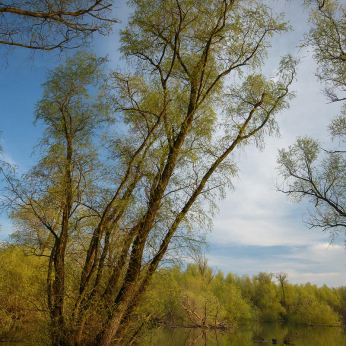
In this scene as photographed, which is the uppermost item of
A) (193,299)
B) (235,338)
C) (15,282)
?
(15,282)

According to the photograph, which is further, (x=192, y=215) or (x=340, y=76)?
(x=340, y=76)

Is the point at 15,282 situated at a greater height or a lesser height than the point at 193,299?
greater

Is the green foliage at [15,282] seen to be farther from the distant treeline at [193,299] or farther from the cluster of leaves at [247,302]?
the cluster of leaves at [247,302]

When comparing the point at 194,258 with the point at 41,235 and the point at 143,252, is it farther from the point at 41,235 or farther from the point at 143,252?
the point at 41,235

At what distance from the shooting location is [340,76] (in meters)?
7.55

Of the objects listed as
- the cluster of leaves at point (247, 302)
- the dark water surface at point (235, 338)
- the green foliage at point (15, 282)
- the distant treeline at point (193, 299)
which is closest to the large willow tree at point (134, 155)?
the distant treeline at point (193, 299)

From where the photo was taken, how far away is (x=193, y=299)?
27.2m

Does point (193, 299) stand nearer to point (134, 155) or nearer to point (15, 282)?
point (15, 282)

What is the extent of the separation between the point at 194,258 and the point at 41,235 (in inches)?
262

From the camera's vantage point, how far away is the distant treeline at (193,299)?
645 cm

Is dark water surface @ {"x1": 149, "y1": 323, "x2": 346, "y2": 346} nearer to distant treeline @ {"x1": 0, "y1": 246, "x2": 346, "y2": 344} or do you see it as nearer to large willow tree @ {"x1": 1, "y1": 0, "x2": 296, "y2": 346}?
distant treeline @ {"x1": 0, "y1": 246, "x2": 346, "y2": 344}

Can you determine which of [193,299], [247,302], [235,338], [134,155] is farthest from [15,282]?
[247,302]

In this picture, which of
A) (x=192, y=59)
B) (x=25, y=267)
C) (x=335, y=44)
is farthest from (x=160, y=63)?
(x=25, y=267)

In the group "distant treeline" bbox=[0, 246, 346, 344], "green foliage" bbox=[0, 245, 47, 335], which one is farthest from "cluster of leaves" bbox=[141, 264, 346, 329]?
"green foliage" bbox=[0, 245, 47, 335]
